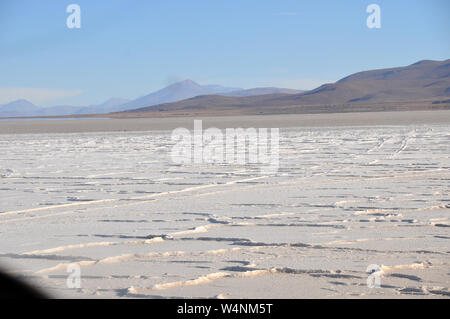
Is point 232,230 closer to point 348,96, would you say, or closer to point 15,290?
point 15,290

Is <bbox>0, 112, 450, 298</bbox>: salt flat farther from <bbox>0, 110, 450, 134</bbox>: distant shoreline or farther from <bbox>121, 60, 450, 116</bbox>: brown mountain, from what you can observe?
<bbox>121, 60, 450, 116</bbox>: brown mountain

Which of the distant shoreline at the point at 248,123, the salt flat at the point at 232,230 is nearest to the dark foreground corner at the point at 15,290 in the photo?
the salt flat at the point at 232,230

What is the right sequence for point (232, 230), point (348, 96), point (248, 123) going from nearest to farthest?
point (232, 230) → point (248, 123) → point (348, 96)

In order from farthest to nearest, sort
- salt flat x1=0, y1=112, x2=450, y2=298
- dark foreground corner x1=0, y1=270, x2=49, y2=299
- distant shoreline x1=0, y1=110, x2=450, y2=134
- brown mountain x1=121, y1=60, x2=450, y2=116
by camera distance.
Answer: brown mountain x1=121, y1=60, x2=450, y2=116
distant shoreline x1=0, y1=110, x2=450, y2=134
salt flat x1=0, y1=112, x2=450, y2=298
dark foreground corner x1=0, y1=270, x2=49, y2=299

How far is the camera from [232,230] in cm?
427

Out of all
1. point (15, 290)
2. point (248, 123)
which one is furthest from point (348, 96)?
point (15, 290)

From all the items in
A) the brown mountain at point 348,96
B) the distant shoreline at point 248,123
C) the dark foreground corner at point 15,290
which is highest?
the brown mountain at point 348,96

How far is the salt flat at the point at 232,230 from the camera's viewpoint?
10.2 ft

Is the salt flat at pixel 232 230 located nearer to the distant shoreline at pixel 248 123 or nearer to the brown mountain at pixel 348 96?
the distant shoreline at pixel 248 123

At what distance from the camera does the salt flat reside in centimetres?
311

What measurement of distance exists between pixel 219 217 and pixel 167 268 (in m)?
1.40

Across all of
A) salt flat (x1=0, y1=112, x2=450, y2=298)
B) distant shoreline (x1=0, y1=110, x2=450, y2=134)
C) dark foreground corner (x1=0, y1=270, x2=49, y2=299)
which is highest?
distant shoreline (x1=0, y1=110, x2=450, y2=134)

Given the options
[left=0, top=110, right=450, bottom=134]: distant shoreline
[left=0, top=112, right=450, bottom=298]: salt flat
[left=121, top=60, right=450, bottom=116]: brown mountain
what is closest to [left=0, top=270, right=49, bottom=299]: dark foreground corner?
[left=0, top=112, right=450, bottom=298]: salt flat
